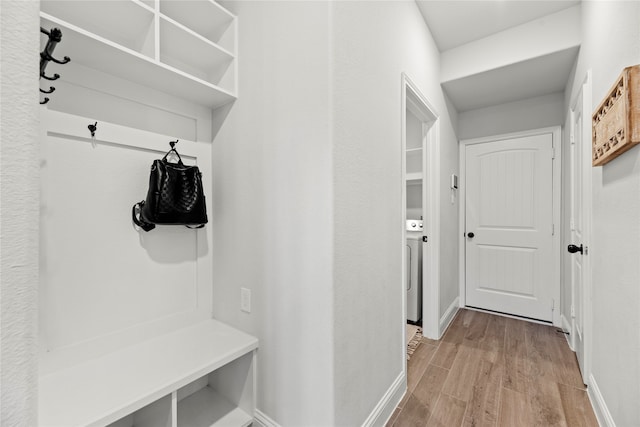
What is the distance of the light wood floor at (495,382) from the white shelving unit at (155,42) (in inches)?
85.9

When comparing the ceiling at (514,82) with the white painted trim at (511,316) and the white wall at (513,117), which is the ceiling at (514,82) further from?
the white painted trim at (511,316)

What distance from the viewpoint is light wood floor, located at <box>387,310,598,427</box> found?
1669 millimetres

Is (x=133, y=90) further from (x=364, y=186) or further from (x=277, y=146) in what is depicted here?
(x=364, y=186)

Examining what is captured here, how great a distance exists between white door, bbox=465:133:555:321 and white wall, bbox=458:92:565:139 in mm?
136

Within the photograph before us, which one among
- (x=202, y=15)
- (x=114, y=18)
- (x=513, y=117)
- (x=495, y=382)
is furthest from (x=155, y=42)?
(x=513, y=117)

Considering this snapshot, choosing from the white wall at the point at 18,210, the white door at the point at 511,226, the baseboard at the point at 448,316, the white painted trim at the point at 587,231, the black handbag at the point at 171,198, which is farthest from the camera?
the white door at the point at 511,226

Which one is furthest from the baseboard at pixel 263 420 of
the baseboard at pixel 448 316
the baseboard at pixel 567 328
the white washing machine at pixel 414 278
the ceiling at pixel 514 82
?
the ceiling at pixel 514 82

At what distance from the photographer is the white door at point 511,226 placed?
118 inches

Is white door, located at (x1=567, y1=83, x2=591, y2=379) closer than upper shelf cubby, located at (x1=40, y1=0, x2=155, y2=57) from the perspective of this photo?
No

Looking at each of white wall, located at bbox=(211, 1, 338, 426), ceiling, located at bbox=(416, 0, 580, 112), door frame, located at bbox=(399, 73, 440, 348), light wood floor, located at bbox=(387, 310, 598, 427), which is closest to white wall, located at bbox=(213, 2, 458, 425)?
white wall, located at bbox=(211, 1, 338, 426)

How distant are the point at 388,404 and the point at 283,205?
1.31 m

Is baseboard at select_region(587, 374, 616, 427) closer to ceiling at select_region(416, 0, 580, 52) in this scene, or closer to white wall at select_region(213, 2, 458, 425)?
white wall at select_region(213, 2, 458, 425)

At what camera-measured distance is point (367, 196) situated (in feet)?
4.78

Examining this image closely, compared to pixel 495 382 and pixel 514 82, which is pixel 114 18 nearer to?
pixel 495 382
